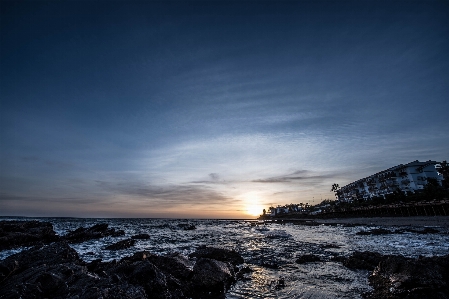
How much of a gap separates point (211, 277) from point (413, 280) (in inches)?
308

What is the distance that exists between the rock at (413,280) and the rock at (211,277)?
5.78m

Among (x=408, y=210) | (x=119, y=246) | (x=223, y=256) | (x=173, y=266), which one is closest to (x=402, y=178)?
(x=408, y=210)

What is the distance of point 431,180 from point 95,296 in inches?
4431

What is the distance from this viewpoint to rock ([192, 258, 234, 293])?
9766mm

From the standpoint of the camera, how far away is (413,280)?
25.9 ft

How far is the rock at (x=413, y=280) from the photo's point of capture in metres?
7.42

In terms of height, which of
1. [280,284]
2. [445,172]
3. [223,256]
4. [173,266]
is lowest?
[280,284]

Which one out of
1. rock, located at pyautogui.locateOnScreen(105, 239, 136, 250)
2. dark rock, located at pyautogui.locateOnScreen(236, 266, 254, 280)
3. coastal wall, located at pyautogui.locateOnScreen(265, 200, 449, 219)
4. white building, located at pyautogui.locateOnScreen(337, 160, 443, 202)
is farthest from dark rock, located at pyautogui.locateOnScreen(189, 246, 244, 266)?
white building, located at pyautogui.locateOnScreen(337, 160, 443, 202)

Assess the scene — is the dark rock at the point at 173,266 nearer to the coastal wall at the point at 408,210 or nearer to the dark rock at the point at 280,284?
the dark rock at the point at 280,284

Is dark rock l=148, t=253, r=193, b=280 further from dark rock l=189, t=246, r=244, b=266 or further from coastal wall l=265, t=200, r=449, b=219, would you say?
coastal wall l=265, t=200, r=449, b=219

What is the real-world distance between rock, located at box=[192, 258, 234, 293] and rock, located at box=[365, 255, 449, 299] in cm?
578

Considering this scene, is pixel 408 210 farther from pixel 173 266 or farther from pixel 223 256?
pixel 173 266

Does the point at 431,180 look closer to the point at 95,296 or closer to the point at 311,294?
the point at 311,294

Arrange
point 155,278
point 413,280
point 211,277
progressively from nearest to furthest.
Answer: point 413,280 → point 155,278 → point 211,277
